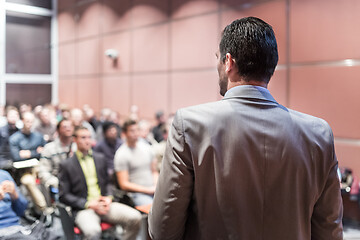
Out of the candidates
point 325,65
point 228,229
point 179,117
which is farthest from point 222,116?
Result: point 325,65

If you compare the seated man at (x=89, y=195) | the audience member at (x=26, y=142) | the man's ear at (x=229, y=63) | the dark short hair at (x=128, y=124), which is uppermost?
the man's ear at (x=229, y=63)

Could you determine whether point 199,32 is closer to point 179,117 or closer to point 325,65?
point 325,65

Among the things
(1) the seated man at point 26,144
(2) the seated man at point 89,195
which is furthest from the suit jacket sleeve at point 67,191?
(1) the seated man at point 26,144

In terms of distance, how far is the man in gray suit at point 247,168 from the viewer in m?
0.94

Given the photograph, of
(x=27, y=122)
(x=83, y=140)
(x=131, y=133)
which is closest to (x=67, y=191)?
(x=83, y=140)

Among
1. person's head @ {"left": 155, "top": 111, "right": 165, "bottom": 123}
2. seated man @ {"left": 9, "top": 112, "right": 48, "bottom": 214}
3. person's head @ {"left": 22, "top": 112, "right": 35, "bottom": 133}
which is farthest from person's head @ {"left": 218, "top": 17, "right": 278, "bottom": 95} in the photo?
person's head @ {"left": 155, "top": 111, "right": 165, "bottom": 123}

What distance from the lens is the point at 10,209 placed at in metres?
2.59

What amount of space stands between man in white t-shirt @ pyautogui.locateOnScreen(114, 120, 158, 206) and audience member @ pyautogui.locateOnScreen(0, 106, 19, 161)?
71.4 inches

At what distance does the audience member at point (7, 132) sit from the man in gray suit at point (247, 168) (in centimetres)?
420

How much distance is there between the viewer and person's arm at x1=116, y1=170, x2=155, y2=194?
11.5 ft

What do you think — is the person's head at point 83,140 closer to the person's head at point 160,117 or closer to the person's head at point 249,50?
the person's head at point 249,50

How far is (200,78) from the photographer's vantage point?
20.5 feet

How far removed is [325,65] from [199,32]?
2503 millimetres

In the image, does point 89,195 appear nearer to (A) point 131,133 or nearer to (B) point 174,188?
(A) point 131,133
